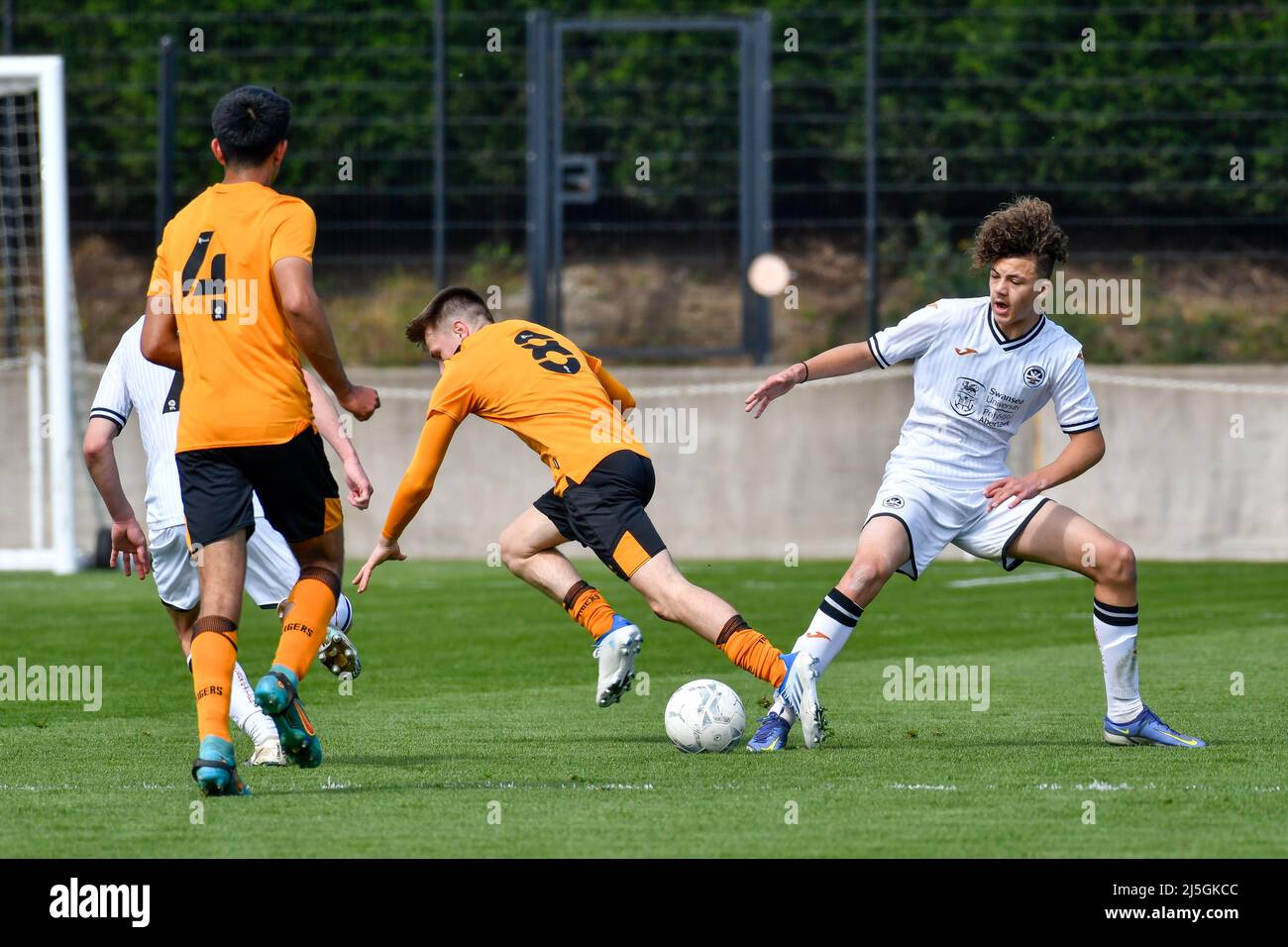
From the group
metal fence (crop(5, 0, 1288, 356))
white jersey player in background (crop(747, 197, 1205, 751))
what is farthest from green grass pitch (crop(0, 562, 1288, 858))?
metal fence (crop(5, 0, 1288, 356))

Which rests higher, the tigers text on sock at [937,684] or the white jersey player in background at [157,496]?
the white jersey player in background at [157,496]

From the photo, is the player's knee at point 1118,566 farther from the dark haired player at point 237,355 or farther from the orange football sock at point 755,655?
the dark haired player at point 237,355

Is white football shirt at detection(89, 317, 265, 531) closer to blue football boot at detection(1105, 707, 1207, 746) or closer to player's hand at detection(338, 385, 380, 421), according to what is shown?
player's hand at detection(338, 385, 380, 421)

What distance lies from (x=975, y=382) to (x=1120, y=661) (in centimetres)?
111

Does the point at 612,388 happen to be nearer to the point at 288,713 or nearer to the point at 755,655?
the point at 755,655

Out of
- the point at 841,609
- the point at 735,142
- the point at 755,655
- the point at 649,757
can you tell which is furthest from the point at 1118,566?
the point at 735,142

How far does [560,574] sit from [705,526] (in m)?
9.66

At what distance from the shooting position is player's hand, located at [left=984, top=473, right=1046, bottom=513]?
6.96 meters

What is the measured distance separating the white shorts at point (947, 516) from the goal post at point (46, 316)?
920 cm

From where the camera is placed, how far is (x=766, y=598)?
13.3m

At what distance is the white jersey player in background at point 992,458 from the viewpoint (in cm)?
694

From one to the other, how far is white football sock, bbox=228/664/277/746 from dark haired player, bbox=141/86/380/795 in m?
0.76

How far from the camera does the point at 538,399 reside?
24.4ft

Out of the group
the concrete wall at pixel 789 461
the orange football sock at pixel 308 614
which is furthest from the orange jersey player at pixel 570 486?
the concrete wall at pixel 789 461
